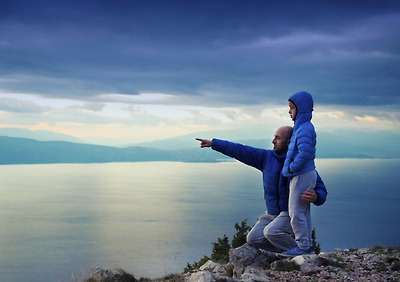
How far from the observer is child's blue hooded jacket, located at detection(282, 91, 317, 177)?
7648mm

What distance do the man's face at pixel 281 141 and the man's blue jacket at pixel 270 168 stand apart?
11 centimetres

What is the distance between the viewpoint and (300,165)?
7645 mm

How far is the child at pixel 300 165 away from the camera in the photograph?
25.2 ft

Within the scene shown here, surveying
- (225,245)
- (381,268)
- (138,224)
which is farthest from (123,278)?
(138,224)

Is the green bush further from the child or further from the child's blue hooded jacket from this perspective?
the child's blue hooded jacket

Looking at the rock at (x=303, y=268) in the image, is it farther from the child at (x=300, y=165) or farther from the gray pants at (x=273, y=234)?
the child at (x=300, y=165)

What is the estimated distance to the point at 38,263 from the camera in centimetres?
7706

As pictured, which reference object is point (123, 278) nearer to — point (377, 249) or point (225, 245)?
point (377, 249)

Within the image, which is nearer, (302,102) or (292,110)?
(302,102)

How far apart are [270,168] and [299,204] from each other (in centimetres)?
79

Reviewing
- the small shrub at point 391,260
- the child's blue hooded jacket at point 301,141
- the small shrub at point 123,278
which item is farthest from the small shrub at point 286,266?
the small shrub at point 123,278

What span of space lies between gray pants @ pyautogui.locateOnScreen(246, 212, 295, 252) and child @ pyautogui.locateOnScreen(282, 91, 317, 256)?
0.15 m

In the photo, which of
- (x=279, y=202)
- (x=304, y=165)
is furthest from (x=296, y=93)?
(x=279, y=202)

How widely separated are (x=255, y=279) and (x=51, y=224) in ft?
351
